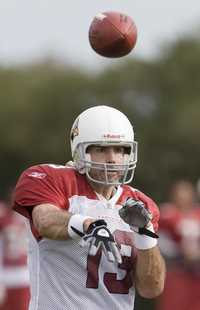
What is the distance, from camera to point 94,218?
5320mm

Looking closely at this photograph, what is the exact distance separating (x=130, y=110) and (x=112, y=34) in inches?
815

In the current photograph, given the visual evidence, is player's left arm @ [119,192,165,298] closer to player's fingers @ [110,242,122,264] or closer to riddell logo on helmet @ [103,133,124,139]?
player's fingers @ [110,242,122,264]

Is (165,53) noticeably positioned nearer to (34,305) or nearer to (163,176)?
(163,176)

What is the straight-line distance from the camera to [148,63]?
31438 mm

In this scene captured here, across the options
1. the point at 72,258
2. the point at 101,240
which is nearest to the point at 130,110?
the point at 72,258

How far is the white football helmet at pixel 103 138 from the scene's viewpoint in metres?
5.47

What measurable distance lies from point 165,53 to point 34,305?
2763 cm

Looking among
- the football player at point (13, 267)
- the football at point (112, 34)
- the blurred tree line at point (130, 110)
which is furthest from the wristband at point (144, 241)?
the blurred tree line at point (130, 110)

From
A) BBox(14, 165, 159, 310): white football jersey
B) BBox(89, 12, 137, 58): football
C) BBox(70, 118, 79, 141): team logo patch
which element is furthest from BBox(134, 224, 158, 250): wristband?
BBox(89, 12, 137, 58): football

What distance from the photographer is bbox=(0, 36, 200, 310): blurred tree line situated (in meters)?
24.2

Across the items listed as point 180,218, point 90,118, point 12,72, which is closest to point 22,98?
point 12,72

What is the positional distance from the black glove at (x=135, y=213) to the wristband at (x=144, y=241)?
0.14 meters

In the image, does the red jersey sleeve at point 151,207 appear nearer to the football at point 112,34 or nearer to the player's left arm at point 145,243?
the player's left arm at point 145,243

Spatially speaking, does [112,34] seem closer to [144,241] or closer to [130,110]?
[144,241]
